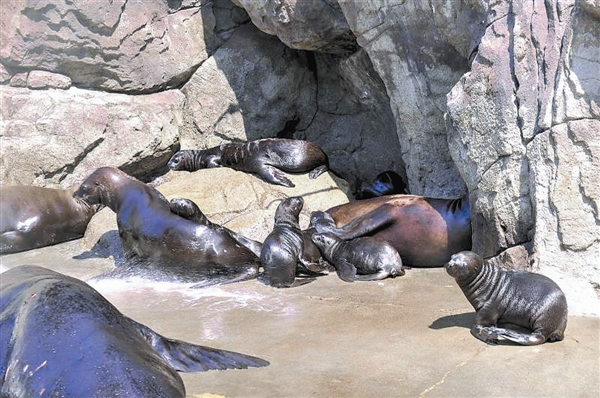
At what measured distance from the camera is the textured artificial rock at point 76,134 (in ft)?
30.3

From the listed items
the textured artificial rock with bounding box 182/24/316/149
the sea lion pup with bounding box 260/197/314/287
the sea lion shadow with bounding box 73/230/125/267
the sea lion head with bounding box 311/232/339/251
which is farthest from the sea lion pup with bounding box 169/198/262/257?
the textured artificial rock with bounding box 182/24/316/149

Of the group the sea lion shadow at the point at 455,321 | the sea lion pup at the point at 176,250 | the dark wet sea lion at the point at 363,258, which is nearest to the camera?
the sea lion shadow at the point at 455,321

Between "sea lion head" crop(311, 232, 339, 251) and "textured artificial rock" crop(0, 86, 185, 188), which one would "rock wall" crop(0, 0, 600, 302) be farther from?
"sea lion head" crop(311, 232, 339, 251)

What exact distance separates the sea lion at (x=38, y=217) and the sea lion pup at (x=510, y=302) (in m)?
4.94

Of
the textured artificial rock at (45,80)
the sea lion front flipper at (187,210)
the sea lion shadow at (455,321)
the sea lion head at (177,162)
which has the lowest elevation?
the sea lion head at (177,162)

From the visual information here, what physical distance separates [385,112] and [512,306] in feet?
17.4

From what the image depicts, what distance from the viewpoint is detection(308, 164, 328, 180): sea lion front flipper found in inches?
374

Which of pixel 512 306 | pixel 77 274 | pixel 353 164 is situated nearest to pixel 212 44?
pixel 353 164

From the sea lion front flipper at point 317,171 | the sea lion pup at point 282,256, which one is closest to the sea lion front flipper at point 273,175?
the sea lion front flipper at point 317,171

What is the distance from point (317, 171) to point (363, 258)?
2782 mm

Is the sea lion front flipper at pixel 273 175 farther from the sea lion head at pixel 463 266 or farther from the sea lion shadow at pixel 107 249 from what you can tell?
the sea lion head at pixel 463 266

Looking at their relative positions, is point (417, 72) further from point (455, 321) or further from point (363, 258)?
point (455, 321)

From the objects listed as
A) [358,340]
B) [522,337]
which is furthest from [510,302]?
[358,340]

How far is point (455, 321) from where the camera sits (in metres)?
5.25
